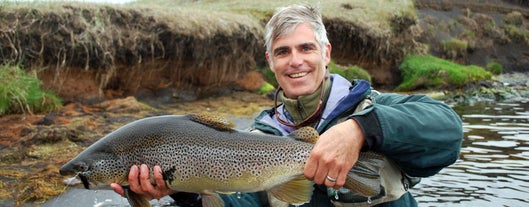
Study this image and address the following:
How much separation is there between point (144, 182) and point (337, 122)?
120 centimetres

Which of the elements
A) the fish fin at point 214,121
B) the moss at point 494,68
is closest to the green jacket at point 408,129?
the fish fin at point 214,121

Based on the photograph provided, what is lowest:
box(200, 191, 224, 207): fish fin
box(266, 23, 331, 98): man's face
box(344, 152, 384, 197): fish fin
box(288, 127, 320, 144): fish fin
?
box(200, 191, 224, 207): fish fin

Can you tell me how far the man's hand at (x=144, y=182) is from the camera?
329 cm

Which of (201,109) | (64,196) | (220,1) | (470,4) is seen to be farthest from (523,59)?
(64,196)

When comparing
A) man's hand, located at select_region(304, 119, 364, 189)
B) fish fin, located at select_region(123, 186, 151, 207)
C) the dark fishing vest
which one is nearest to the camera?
man's hand, located at select_region(304, 119, 364, 189)

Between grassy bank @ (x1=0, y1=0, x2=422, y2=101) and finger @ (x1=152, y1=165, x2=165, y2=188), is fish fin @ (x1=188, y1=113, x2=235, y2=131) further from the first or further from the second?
grassy bank @ (x1=0, y1=0, x2=422, y2=101)

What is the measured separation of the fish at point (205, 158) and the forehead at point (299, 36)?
2.46 feet

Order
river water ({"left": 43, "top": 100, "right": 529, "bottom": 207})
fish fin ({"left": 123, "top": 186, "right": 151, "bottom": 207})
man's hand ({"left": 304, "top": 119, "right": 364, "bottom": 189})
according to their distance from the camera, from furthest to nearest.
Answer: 1. river water ({"left": 43, "top": 100, "right": 529, "bottom": 207})
2. fish fin ({"left": 123, "top": 186, "right": 151, "bottom": 207})
3. man's hand ({"left": 304, "top": 119, "right": 364, "bottom": 189})

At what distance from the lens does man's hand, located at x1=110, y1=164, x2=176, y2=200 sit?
329 cm

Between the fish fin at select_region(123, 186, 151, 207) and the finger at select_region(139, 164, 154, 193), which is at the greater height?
the finger at select_region(139, 164, 154, 193)

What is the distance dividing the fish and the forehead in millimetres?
750

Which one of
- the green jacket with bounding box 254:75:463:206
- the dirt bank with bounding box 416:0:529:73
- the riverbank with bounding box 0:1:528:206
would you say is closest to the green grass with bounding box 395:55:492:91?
the riverbank with bounding box 0:1:528:206

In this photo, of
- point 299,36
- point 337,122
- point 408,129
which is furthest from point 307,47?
point 408,129

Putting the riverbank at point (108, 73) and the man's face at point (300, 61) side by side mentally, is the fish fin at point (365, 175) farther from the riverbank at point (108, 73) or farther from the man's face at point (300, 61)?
the riverbank at point (108, 73)
